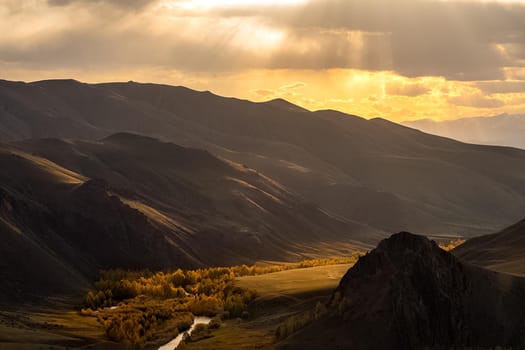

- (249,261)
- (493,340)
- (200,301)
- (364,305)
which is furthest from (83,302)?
(249,261)

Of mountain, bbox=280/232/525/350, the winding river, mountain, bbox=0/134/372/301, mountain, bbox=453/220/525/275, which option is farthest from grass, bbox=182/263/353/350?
mountain, bbox=0/134/372/301

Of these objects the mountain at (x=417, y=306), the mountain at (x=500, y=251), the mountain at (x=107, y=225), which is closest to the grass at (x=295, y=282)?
the mountain at (x=500, y=251)

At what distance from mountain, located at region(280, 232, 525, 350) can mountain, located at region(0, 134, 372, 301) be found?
45.5 meters

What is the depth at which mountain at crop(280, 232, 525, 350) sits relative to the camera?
5572 centimetres

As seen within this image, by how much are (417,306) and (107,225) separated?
85289mm

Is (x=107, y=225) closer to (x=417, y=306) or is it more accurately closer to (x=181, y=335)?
(x=181, y=335)

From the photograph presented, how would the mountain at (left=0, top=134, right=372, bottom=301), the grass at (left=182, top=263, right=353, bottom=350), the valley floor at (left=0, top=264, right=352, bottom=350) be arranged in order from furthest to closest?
the mountain at (left=0, top=134, right=372, bottom=301), the grass at (left=182, top=263, right=353, bottom=350), the valley floor at (left=0, top=264, right=352, bottom=350)

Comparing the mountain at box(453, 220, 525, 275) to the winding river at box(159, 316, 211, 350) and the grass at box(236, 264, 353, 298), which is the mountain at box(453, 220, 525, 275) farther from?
the winding river at box(159, 316, 211, 350)

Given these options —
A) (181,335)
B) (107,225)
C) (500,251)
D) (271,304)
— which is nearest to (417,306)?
(181,335)

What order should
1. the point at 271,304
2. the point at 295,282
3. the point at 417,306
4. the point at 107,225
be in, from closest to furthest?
the point at 417,306, the point at 271,304, the point at 295,282, the point at 107,225

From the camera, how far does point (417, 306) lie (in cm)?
5644

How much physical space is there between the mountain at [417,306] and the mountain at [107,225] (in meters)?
45.5

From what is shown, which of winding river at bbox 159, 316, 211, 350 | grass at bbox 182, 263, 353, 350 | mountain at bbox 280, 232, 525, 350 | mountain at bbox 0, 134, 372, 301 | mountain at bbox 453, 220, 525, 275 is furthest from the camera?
mountain at bbox 0, 134, 372, 301

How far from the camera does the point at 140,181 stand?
188m
